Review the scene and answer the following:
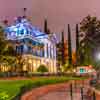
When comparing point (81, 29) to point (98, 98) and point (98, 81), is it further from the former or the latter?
point (98, 98)

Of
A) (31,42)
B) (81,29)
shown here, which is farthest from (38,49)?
(81,29)

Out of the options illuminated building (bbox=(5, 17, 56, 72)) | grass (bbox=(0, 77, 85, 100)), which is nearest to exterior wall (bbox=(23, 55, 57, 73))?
illuminated building (bbox=(5, 17, 56, 72))

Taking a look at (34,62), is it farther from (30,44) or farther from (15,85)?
(15,85)

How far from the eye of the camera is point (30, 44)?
117438 mm

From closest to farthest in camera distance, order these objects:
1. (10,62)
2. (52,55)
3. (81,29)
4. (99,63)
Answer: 1. (99,63)
2. (81,29)
3. (10,62)
4. (52,55)

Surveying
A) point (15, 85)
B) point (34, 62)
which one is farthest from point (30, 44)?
point (15, 85)

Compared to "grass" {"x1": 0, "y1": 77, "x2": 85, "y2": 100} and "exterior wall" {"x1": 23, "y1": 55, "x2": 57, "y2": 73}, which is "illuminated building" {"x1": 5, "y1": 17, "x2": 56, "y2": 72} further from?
"grass" {"x1": 0, "y1": 77, "x2": 85, "y2": 100}

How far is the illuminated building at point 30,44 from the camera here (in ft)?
374

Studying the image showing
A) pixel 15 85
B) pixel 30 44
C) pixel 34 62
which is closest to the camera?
pixel 15 85

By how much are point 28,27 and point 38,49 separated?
8880mm

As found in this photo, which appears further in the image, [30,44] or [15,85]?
[30,44]

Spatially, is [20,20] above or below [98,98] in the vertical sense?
above

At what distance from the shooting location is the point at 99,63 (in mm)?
21297

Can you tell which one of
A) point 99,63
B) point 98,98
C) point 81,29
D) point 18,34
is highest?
point 18,34
